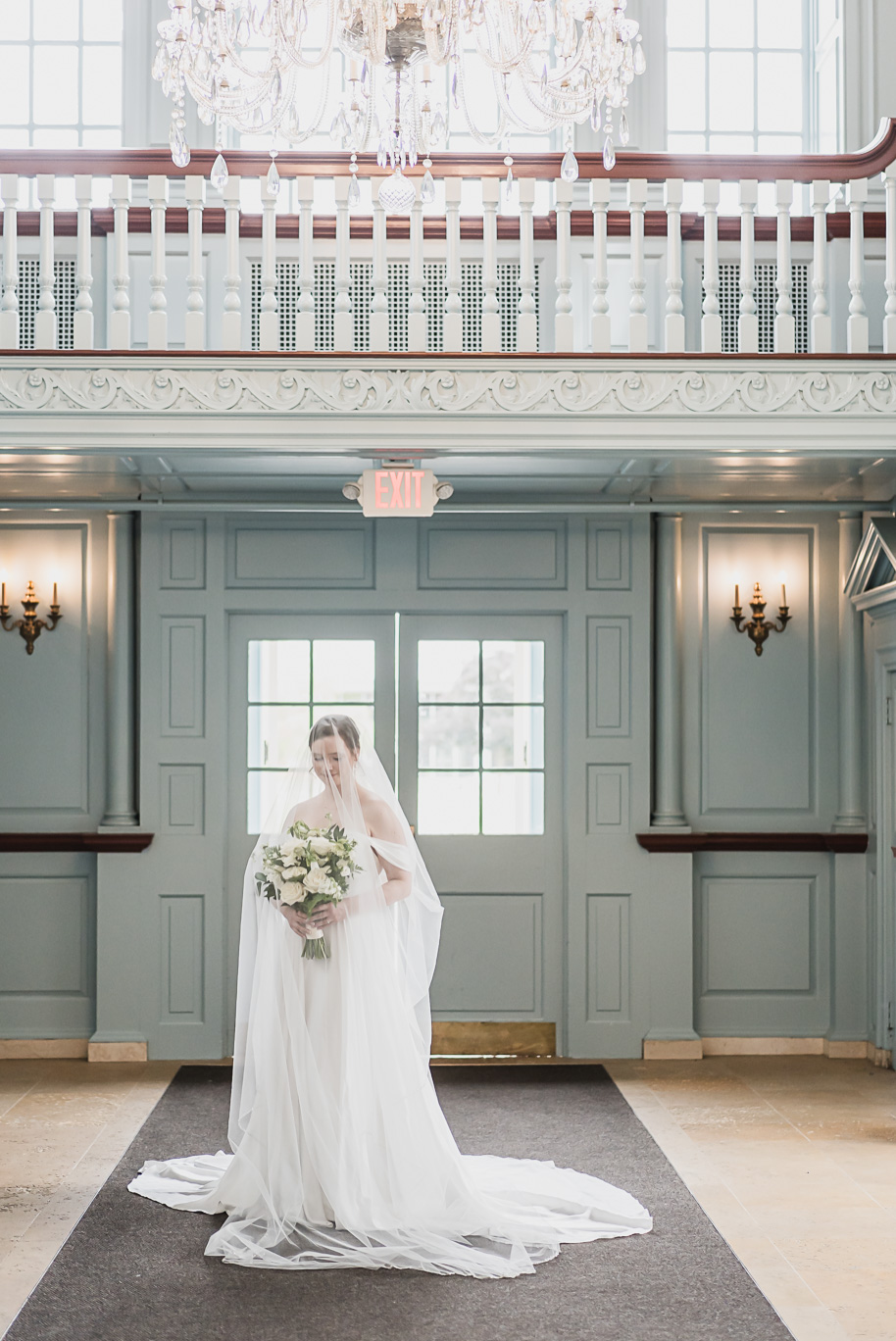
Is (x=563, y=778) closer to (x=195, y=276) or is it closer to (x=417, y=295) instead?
(x=417, y=295)

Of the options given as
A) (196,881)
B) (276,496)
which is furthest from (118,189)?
(196,881)

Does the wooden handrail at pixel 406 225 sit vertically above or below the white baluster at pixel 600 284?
above

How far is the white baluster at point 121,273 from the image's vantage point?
5336mm

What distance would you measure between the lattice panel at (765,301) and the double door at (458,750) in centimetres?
183

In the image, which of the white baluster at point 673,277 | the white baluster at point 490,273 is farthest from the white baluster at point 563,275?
the white baluster at point 673,277

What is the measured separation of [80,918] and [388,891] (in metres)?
3.09

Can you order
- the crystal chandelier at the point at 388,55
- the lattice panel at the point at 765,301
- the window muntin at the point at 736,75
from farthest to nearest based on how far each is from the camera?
the window muntin at the point at 736,75 < the lattice panel at the point at 765,301 < the crystal chandelier at the point at 388,55

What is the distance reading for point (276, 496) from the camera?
22.9 ft

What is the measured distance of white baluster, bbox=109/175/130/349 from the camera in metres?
5.34

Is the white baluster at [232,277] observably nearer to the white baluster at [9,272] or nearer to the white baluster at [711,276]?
the white baluster at [9,272]

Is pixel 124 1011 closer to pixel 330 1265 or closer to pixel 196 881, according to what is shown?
pixel 196 881

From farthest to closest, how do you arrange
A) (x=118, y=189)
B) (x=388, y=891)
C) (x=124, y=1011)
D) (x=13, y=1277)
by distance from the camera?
(x=124, y=1011)
(x=118, y=189)
(x=388, y=891)
(x=13, y=1277)

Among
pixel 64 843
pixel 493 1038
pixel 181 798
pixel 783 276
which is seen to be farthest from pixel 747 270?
pixel 64 843

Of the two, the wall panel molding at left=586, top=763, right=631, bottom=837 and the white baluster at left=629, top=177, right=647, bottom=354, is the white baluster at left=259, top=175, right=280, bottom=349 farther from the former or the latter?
the wall panel molding at left=586, top=763, right=631, bottom=837
